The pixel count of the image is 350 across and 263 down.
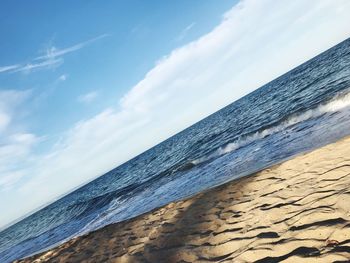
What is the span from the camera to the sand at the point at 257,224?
15.0 ft

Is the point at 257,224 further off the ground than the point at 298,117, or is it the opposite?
the point at 257,224

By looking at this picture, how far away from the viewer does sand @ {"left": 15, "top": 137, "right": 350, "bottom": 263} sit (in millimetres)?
4562

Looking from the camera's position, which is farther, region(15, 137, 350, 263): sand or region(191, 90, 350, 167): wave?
region(191, 90, 350, 167): wave

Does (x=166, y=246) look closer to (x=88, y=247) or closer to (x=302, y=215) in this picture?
(x=302, y=215)

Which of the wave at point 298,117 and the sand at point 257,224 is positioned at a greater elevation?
the sand at point 257,224

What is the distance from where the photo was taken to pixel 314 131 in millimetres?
13109

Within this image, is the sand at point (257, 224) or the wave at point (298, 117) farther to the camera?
the wave at point (298, 117)

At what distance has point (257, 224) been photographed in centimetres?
581

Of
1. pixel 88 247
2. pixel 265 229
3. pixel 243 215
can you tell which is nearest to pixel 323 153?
pixel 243 215

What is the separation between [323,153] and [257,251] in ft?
16.2

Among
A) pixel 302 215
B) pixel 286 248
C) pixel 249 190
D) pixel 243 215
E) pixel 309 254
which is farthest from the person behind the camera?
pixel 249 190

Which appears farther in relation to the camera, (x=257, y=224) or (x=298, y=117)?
(x=298, y=117)

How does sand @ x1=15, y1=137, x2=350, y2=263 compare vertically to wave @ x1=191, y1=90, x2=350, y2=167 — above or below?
above

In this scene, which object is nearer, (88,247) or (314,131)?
(88,247)
